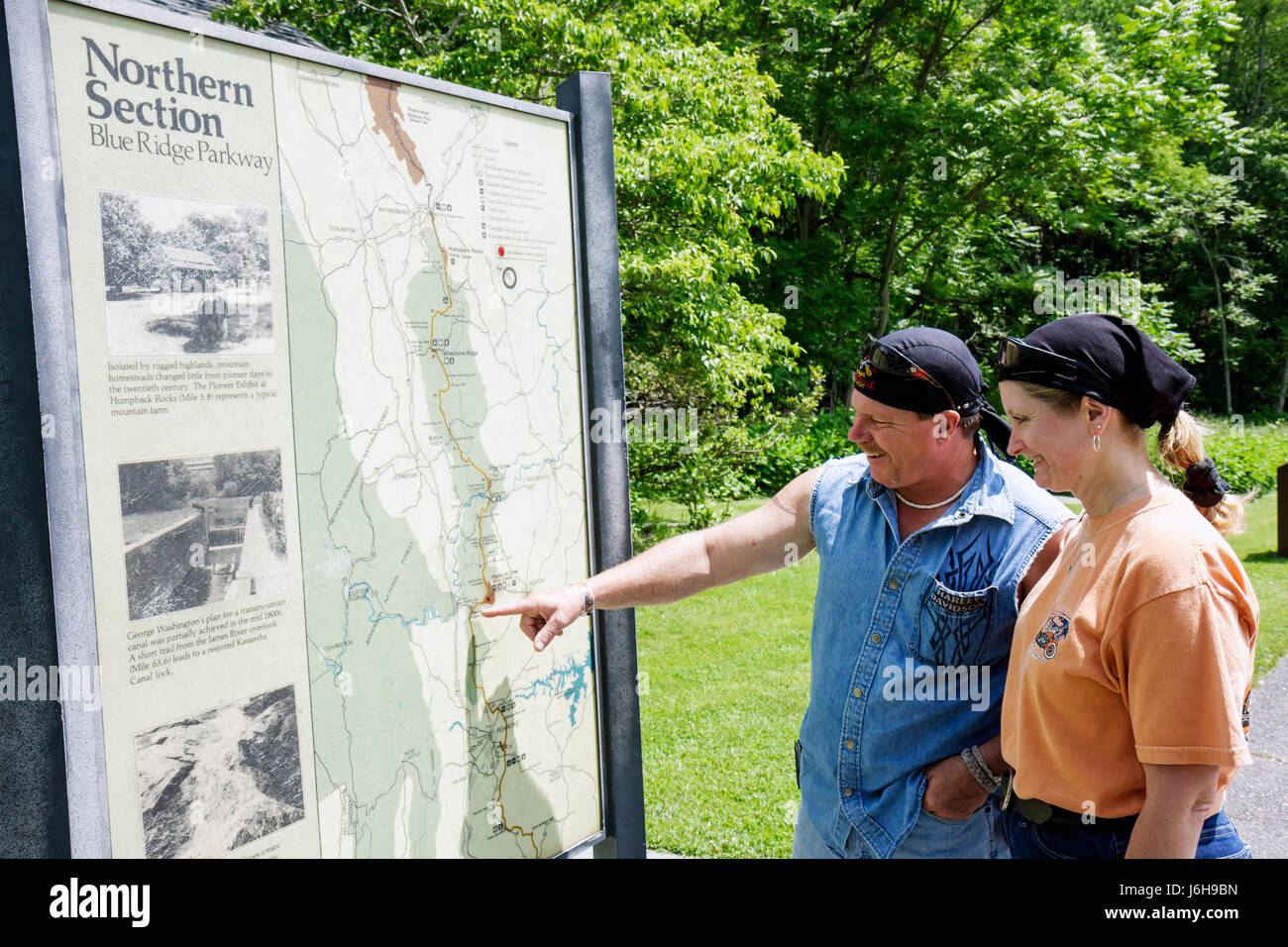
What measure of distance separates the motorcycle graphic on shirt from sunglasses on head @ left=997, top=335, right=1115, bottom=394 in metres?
0.46

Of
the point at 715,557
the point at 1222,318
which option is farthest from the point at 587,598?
the point at 1222,318

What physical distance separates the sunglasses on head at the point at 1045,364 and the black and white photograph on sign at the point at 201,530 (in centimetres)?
156

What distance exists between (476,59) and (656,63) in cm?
151

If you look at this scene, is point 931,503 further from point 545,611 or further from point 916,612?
point 545,611

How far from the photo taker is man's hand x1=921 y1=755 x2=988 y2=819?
7.50 ft

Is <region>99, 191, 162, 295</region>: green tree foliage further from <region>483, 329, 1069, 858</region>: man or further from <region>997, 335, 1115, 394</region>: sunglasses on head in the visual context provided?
<region>997, 335, 1115, 394</region>: sunglasses on head

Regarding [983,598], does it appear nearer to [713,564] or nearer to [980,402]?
[980,402]

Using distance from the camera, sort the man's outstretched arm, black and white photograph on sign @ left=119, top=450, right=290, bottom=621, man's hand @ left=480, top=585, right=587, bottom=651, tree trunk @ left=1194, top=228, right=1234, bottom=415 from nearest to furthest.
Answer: black and white photograph on sign @ left=119, top=450, right=290, bottom=621 → man's hand @ left=480, top=585, right=587, bottom=651 → the man's outstretched arm → tree trunk @ left=1194, top=228, right=1234, bottom=415

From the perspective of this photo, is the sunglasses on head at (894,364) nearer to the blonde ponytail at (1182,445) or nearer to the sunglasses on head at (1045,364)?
the sunglasses on head at (1045,364)

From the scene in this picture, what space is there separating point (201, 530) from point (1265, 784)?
5.55 metres

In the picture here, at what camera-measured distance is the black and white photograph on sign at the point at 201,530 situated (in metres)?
1.77

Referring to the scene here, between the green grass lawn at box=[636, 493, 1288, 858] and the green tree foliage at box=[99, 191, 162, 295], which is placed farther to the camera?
the green grass lawn at box=[636, 493, 1288, 858]

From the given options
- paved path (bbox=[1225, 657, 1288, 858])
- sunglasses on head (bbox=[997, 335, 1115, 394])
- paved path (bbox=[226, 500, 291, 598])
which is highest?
sunglasses on head (bbox=[997, 335, 1115, 394])

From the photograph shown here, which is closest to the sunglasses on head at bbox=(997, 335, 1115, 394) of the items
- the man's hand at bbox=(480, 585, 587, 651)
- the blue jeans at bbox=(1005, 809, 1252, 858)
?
the blue jeans at bbox=(1005, 809, 1252, 858)
